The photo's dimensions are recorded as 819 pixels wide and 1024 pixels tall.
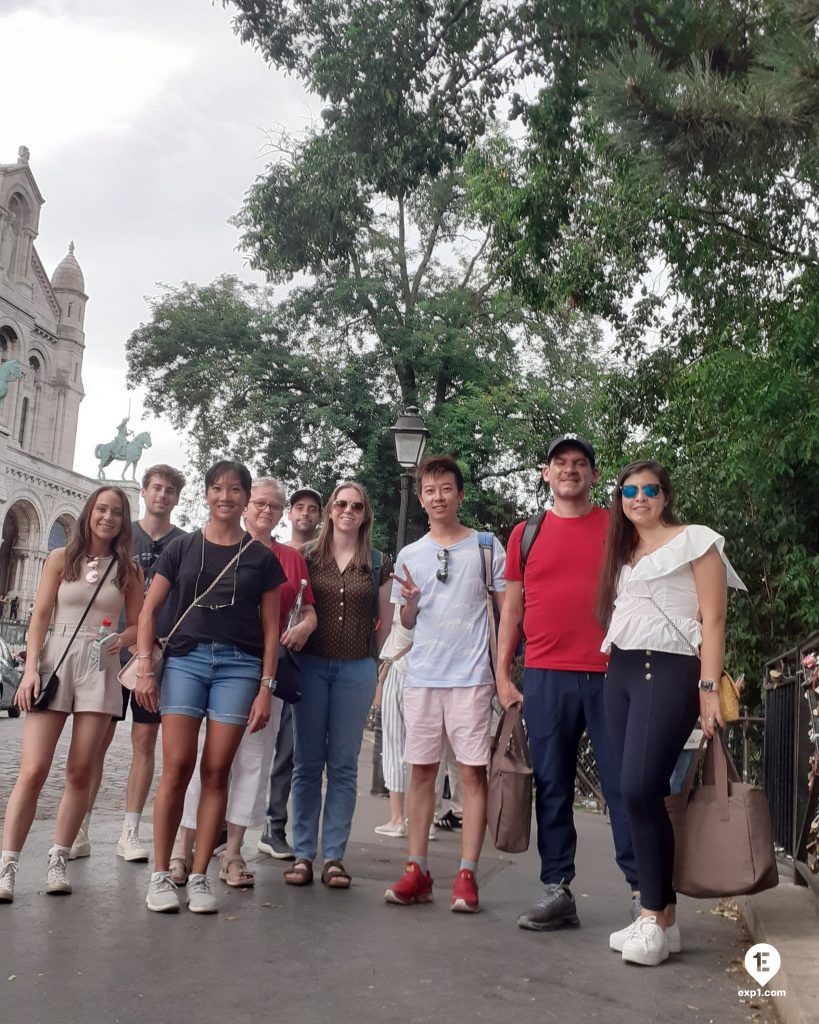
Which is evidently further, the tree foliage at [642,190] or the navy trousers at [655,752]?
the tree foliage at [642,190]

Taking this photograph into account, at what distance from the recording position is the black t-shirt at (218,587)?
190 inches

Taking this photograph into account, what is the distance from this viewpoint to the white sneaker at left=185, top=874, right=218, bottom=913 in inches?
181

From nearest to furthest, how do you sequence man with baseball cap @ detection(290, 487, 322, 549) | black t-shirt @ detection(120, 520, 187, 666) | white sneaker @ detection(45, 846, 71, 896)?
white sneaker @ detection(45, 846, 71, 896) → black t-shirt @ detection(120, 520, 187, 666) → man with baseball cap @ detection(290, 487, 322, 549)

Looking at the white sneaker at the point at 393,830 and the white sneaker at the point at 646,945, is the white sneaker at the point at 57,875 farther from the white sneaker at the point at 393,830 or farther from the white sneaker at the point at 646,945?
the white sneaker at the point at 393,830

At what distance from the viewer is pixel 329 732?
559cm

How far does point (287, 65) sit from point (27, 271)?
2086 inches

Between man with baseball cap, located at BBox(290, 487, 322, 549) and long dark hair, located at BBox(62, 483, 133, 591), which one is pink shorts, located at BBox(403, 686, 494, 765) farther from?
man with baseball cap, located at BBox(290, 487, 322, 549)

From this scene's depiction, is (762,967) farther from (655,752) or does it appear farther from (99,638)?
(99,638)

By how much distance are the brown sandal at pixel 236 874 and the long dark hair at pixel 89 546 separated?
1.42m

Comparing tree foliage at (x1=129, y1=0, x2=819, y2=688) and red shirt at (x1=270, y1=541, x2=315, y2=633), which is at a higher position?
tree foliage at (x1=129, y1=0, x2=819, y2=688)

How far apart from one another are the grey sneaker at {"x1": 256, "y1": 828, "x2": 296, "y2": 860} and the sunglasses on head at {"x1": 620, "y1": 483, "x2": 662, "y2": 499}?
3.02m

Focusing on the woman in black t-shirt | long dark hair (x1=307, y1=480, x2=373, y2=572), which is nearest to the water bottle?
the woman in black t-shirt

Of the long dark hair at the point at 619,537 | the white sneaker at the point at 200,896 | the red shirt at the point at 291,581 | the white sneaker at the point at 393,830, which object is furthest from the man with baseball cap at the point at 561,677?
the white sneaker at the point at 393,830

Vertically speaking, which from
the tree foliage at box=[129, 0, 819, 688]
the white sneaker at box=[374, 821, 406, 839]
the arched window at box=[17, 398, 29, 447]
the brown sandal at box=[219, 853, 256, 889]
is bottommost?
the white sneaker at box=[374, 821, 406, 839]
